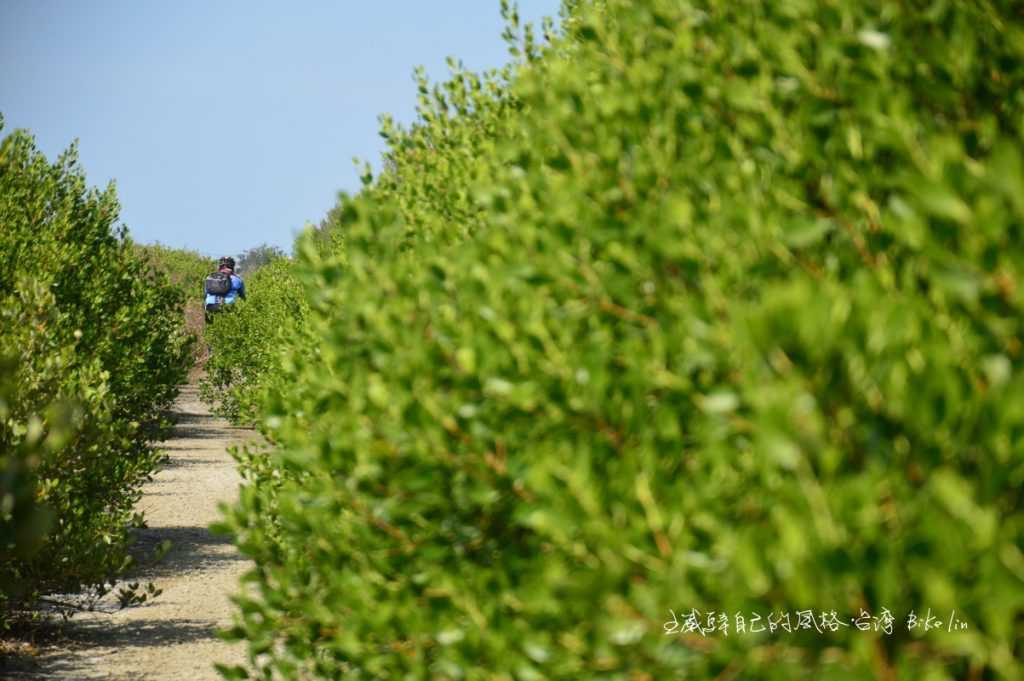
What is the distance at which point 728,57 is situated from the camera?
3.45 meters

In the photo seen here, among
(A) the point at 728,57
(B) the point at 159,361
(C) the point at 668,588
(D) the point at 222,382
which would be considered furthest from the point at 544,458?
(D) the point at 222,382

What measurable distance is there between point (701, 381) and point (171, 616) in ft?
33.3

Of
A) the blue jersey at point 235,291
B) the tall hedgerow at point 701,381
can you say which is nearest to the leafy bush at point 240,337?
the blue jersey at point 235,291

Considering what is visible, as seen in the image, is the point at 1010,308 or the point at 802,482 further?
the point at 1010,308

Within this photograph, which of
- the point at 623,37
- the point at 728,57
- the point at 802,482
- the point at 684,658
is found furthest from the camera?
the point at 623,37

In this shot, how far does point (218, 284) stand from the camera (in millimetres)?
32500

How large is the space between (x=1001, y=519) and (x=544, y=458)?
1146 millimetres

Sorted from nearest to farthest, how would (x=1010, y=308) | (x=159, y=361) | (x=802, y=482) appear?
(x=802, y=482), (x=1010, y=308), (x=159, y=361)

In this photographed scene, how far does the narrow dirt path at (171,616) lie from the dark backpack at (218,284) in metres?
12.8

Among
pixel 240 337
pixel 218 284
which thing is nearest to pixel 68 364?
pixel 240 337

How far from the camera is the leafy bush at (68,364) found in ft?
29.7

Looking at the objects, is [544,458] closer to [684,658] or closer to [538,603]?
[538,603]

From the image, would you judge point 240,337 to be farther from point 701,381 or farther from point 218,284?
point 701,381

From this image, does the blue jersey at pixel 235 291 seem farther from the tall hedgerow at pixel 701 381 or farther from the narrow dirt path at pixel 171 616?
the tall hedgerow at pixel 701 381
